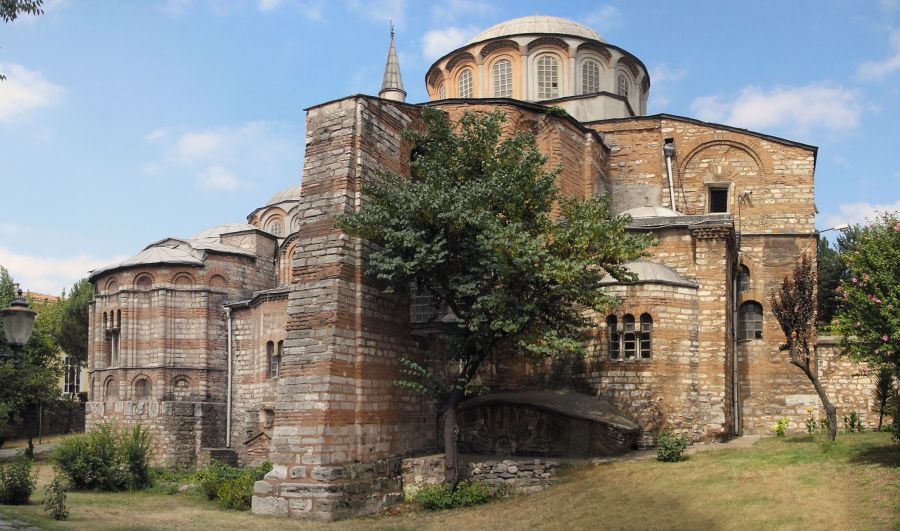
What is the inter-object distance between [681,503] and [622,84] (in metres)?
18.7

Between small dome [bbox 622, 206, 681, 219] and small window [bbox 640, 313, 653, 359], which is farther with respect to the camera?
small dome [bbox 622, 206, 681, 219]

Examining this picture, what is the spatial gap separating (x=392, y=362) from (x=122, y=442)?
26.1 ft

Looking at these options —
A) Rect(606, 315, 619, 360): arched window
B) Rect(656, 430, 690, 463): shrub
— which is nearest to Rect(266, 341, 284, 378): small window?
Rect(606, 315, 619, 360): arched window

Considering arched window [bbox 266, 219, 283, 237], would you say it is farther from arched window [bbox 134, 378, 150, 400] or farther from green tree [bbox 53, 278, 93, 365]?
arched window [bbox 134, 378, 150, 400]

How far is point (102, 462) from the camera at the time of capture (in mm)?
20781

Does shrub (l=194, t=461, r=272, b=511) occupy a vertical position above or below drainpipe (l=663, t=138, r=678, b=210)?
below

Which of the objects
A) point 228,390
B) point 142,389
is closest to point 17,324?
point 228,390

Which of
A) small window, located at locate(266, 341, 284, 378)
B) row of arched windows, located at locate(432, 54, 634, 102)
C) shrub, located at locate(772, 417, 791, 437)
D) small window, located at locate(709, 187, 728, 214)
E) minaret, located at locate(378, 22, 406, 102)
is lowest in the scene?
shrub, located at locate(772, 417, 791, 437)

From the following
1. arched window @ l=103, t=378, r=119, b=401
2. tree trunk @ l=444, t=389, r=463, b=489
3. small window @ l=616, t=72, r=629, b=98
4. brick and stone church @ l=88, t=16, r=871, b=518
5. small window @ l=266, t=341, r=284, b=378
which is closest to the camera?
brick and stone church @ l=88, t=16, r=871, b=518

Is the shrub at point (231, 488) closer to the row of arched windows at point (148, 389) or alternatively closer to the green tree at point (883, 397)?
the row of arched windows at point (148, 389)

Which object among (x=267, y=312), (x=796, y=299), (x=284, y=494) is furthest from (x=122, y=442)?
(x=796, y=299)

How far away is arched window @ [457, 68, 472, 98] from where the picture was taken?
98.9ft

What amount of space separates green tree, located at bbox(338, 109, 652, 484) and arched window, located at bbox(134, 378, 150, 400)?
60.8ft

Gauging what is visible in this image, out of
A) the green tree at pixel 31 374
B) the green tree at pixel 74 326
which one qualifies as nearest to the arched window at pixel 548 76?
the green tree at pixel 31 374
